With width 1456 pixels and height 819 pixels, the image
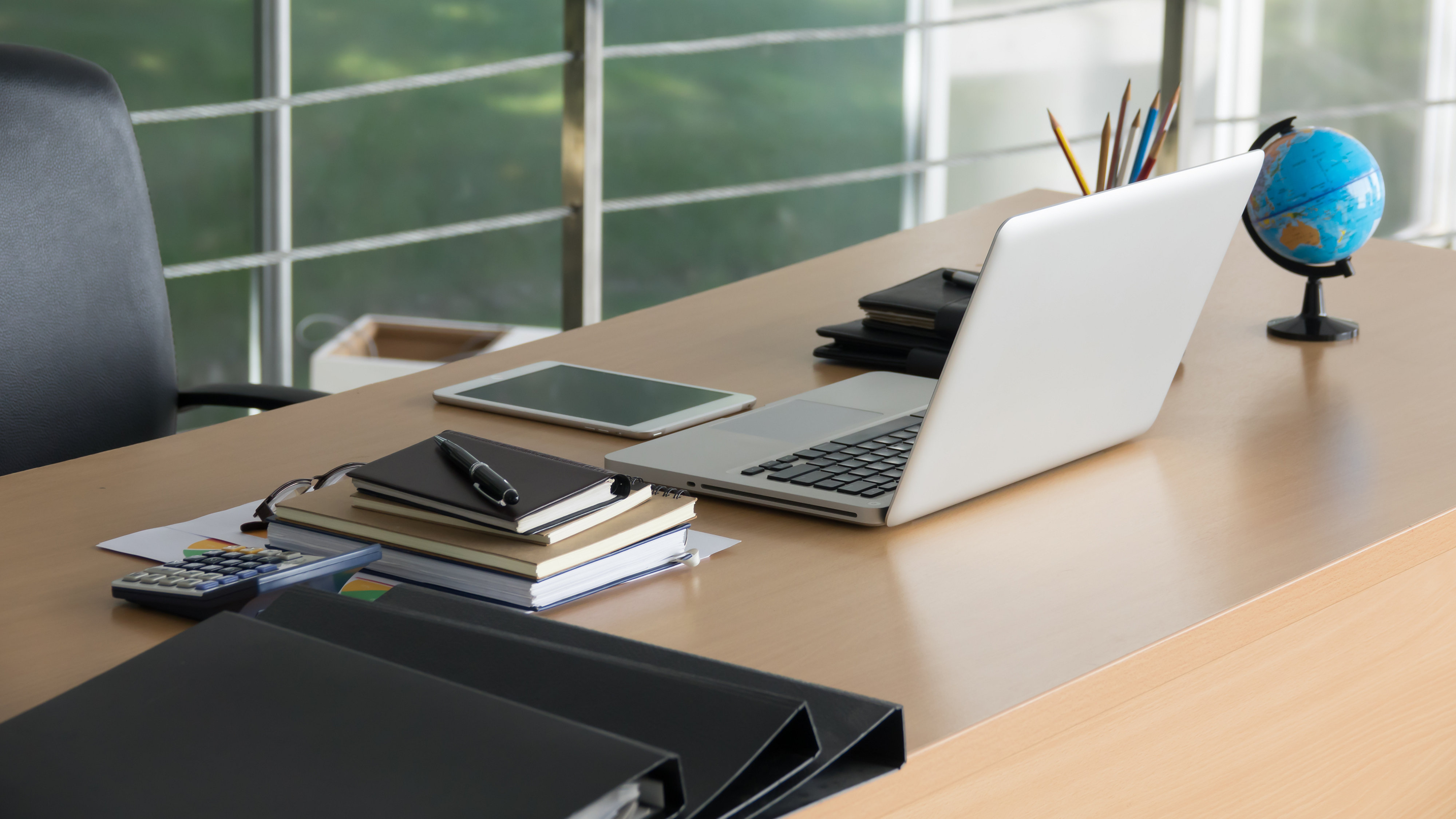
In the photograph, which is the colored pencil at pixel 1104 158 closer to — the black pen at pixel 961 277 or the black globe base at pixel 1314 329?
the black pen at pixel 961 277

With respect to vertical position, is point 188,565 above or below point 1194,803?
above

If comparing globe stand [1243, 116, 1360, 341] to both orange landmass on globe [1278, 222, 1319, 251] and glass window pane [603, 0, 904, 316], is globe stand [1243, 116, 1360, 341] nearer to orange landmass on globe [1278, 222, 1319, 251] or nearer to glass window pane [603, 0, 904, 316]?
orange landmass on globe [1278, 222, 1319, 251]

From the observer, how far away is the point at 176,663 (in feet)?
2.19

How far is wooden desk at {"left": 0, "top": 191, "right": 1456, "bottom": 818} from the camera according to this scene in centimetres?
77

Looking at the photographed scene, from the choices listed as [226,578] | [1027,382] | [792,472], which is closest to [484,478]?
[226,578]

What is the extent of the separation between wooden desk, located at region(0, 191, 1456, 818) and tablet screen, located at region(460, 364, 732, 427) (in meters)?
0.04

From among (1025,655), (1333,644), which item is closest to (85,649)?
(1025,655)

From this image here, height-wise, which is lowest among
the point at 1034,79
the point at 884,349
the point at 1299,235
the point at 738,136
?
the point at 884,349

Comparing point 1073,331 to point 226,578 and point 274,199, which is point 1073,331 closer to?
point 226,578

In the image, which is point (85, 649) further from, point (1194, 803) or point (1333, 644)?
point (1333, 644)

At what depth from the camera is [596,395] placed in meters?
1.27

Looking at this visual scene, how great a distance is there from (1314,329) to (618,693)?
103 cm

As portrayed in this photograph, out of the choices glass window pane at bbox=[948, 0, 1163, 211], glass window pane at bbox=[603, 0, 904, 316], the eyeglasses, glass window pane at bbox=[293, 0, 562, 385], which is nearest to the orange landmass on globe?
the eyeglasses

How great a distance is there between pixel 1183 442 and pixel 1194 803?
344 millimetres
